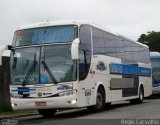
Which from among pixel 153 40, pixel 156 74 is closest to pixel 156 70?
pixel 156 74

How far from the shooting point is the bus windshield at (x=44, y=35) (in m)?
18.3

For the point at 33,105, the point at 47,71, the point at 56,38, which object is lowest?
the point at 33,105

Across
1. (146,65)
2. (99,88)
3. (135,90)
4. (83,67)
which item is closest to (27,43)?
(83,67)

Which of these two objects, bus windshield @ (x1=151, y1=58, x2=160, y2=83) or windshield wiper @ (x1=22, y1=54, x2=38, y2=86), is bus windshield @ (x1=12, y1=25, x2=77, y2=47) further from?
bus windshield @ (x1=151, y1=58, x2=160, y2=83)

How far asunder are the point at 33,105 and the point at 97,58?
12.4 ft

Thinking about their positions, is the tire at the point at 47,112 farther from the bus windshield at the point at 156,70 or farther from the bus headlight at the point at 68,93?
the bus windshield at the point at 156,70

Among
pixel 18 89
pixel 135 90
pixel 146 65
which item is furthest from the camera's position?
pixel 146 65

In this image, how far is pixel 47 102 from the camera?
17562mm

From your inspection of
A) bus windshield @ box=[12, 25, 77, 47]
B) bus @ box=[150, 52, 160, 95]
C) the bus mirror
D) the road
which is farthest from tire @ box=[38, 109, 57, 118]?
bus @ box=[150, 52, 160, 95]

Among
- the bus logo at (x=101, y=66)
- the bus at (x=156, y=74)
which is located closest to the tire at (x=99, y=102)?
the bus logo at (x=101, y=66)

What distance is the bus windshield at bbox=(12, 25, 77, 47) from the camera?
18.3 meters

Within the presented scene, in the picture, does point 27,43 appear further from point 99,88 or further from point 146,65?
point 146,65

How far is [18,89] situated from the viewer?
1803 cm

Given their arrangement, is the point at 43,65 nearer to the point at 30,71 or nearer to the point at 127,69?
the point at 30,71
